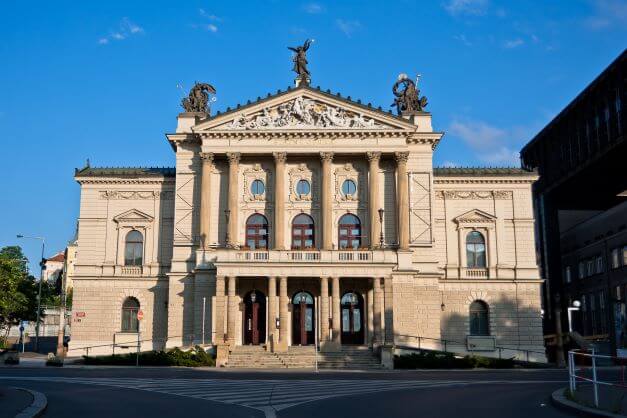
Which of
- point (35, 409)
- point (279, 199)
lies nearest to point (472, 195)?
point (279, 199)

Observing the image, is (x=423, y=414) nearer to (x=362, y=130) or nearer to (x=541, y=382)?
(x=541, y=382)

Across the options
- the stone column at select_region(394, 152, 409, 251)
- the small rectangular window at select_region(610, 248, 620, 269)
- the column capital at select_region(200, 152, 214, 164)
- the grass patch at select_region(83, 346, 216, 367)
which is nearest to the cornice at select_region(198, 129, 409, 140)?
the column capital at select_region(200, 152, 214, 164)

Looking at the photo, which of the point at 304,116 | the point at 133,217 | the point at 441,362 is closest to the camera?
the point at 441,362

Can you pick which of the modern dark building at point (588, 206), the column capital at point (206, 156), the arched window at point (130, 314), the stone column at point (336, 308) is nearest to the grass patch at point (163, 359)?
the stone column at point (336, 308)

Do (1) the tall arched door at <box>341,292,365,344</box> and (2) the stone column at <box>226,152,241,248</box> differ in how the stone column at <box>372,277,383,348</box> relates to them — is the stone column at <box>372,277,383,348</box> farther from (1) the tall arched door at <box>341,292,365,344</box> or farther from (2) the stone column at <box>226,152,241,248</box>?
(2) the stone column at <box>226,152,241,248</box>

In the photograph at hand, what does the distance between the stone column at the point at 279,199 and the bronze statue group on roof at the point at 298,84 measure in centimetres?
714

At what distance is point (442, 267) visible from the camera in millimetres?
56625

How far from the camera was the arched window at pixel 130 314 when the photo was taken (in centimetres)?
5609

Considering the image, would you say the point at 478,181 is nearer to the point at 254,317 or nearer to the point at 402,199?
the point at 402,199

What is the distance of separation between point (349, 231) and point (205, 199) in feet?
35.8

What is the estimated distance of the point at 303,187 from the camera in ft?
183

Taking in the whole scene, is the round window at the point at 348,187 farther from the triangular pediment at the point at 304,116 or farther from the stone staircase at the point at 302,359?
the stone staircase at the point at 302,359

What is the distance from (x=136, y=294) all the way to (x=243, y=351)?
12.5 m

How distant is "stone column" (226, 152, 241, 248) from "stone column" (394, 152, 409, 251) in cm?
1179
